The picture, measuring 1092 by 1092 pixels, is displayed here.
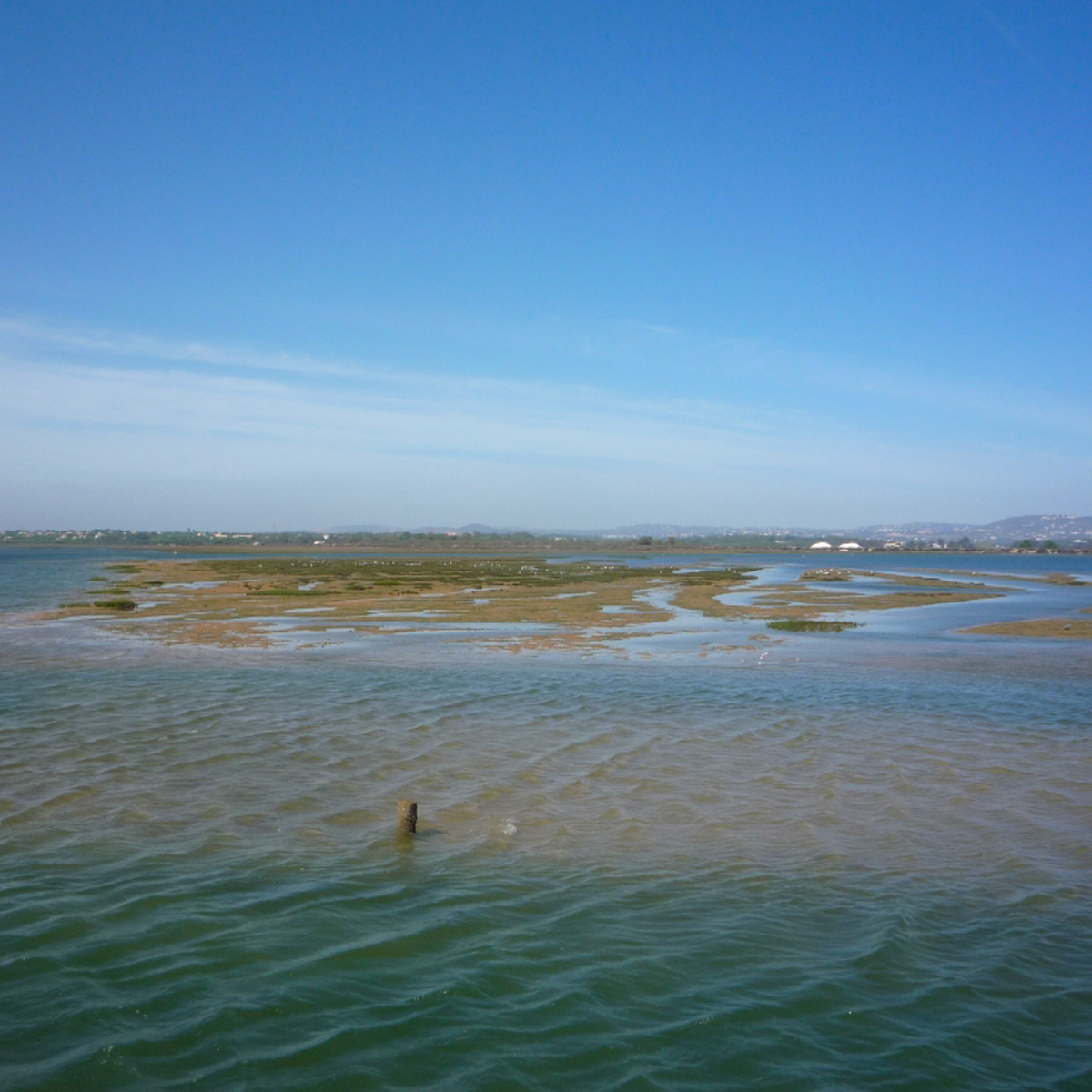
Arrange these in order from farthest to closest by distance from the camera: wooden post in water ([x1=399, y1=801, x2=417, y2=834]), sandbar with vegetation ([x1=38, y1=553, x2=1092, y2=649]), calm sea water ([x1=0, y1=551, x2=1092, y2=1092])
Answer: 1. sandbar with vegetation ([x1=38, y1=553, x2=1092, y2=649])
2. wooden post in water ([x1=399, y1=801, x2=417, y2=834])
3. calm sea water ([x1=0, y1=551, x2=1092, y2=1092])

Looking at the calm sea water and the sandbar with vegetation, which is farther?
the sandbar with vegetation

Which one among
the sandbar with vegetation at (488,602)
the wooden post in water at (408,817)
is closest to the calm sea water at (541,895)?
the wooden post in water at (408,817)

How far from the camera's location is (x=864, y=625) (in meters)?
36.6

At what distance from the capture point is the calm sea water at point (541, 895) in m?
6.75

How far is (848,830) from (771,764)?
9.98 ft

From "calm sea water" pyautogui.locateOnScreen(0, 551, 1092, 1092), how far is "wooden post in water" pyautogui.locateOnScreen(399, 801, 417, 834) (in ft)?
0.71

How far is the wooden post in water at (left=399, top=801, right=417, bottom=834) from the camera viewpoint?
10.9 m

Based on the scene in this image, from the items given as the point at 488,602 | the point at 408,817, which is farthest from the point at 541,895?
the point at 488,602

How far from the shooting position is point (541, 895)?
9477 millimetres

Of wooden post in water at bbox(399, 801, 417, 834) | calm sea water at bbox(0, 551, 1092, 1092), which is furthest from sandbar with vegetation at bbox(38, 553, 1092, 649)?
→ wooden post in water at bbox(399, 801, 417, 834)

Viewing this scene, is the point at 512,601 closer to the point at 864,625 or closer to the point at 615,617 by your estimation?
the point at 615,617

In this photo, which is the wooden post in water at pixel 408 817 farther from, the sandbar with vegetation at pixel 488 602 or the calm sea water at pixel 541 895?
the sandbar with vegetation at pixel 488 602

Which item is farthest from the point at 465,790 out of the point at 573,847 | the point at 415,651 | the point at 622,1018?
the point at 415,651

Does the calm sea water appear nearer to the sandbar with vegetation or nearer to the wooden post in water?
the wooden post in water
